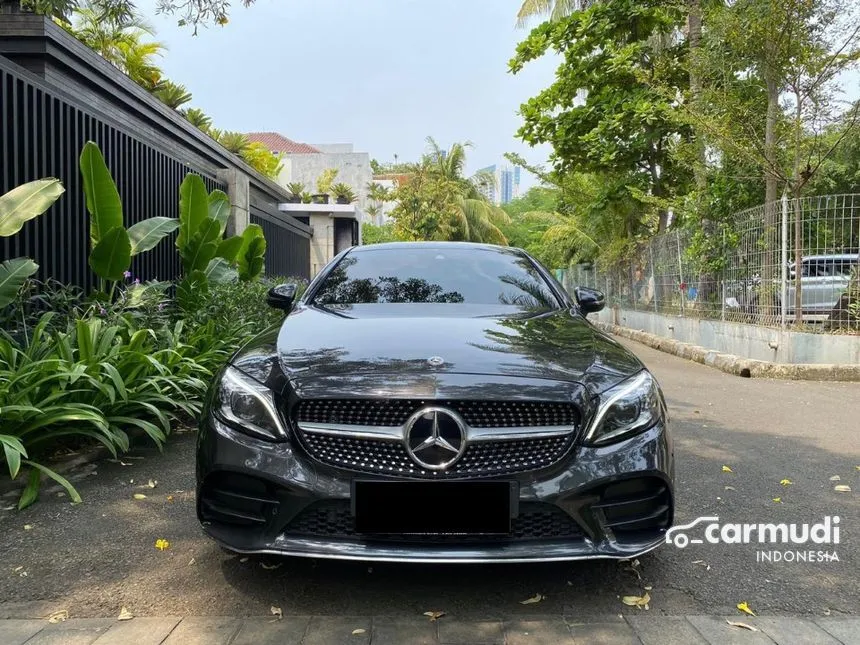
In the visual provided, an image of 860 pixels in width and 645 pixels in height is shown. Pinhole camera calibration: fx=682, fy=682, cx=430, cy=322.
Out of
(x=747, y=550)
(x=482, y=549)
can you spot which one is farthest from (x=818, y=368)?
(x=482, y=549)

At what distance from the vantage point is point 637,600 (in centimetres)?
257

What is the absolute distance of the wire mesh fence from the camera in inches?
341

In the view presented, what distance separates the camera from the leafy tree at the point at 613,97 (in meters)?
14.5

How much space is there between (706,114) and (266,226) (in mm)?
9324

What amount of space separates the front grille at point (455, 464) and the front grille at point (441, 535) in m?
0.14

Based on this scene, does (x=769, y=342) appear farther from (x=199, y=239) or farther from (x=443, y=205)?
(x=443, y=205)

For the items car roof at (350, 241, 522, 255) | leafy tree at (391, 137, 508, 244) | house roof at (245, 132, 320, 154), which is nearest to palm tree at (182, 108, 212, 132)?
leafy tree at (391, 137, 508, 244)

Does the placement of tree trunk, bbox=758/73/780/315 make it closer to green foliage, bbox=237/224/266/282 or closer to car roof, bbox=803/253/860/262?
car roof, bbox=803/253/860/262

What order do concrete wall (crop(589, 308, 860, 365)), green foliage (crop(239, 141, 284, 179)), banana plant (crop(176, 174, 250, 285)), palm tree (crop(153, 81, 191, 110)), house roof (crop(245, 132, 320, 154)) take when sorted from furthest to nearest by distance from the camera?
house roof (crop(245, 132, 320, 154)), green foliage (crop(239, 141, 284, 179)), palm tree (crop(153, 81, 191, 110)), concrete wall (crop(589, 308, 860, 365)), banana plant (crop(176, 174, 250, 285))

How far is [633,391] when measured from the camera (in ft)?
8.63

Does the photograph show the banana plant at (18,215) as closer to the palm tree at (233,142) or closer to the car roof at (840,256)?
the car roof at (840,256)

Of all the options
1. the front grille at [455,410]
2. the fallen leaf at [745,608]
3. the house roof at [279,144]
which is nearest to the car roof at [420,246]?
the front grille at [455,410]

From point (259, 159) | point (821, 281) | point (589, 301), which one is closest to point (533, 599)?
point (589, 301)

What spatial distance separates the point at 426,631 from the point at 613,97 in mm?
14762
